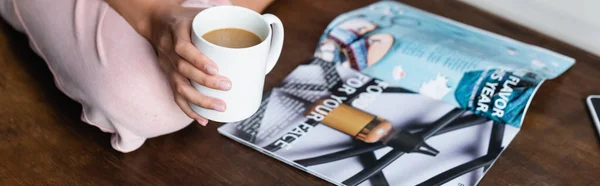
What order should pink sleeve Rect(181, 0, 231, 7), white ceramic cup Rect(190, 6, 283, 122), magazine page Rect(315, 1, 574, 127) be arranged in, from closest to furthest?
white ceramic cup Rect(190, 6, 283, 122) → pink sleeve Rect(181, 0, 231, 7) → magazine page Rect(315, 1, 574, 127)

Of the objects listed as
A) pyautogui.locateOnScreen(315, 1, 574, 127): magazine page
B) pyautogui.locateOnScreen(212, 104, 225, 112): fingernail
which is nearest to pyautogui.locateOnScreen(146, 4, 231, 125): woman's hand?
pyautogui.locateOnScreen(212, 104, 225, 112): fingernail

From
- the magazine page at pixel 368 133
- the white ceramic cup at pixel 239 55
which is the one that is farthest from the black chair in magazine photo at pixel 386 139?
the white ceramic cup at pixel 239 55

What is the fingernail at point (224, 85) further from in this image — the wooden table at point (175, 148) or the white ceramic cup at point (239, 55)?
the wooden table at point (175, 148)

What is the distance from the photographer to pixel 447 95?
0.88 meters

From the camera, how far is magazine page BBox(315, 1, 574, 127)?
0.86 m

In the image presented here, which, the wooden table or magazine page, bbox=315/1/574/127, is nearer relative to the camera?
the wooden table

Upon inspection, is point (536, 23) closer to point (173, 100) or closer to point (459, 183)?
point (459, 183)

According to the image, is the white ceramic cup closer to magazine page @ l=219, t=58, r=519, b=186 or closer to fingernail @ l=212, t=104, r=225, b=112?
fingernail @ l=212, t=104, r=225, b=112

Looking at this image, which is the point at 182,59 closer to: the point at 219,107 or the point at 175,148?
the point at 219,107

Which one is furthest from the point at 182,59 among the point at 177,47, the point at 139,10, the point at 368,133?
the point at 368,133

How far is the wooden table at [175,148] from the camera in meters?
0.74

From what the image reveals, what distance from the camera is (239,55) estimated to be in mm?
575

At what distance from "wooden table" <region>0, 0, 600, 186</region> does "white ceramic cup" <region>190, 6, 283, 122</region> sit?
0.40 feet

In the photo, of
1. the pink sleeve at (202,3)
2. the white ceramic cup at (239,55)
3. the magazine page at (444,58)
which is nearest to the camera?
the white ceramic cup at (239,55)
